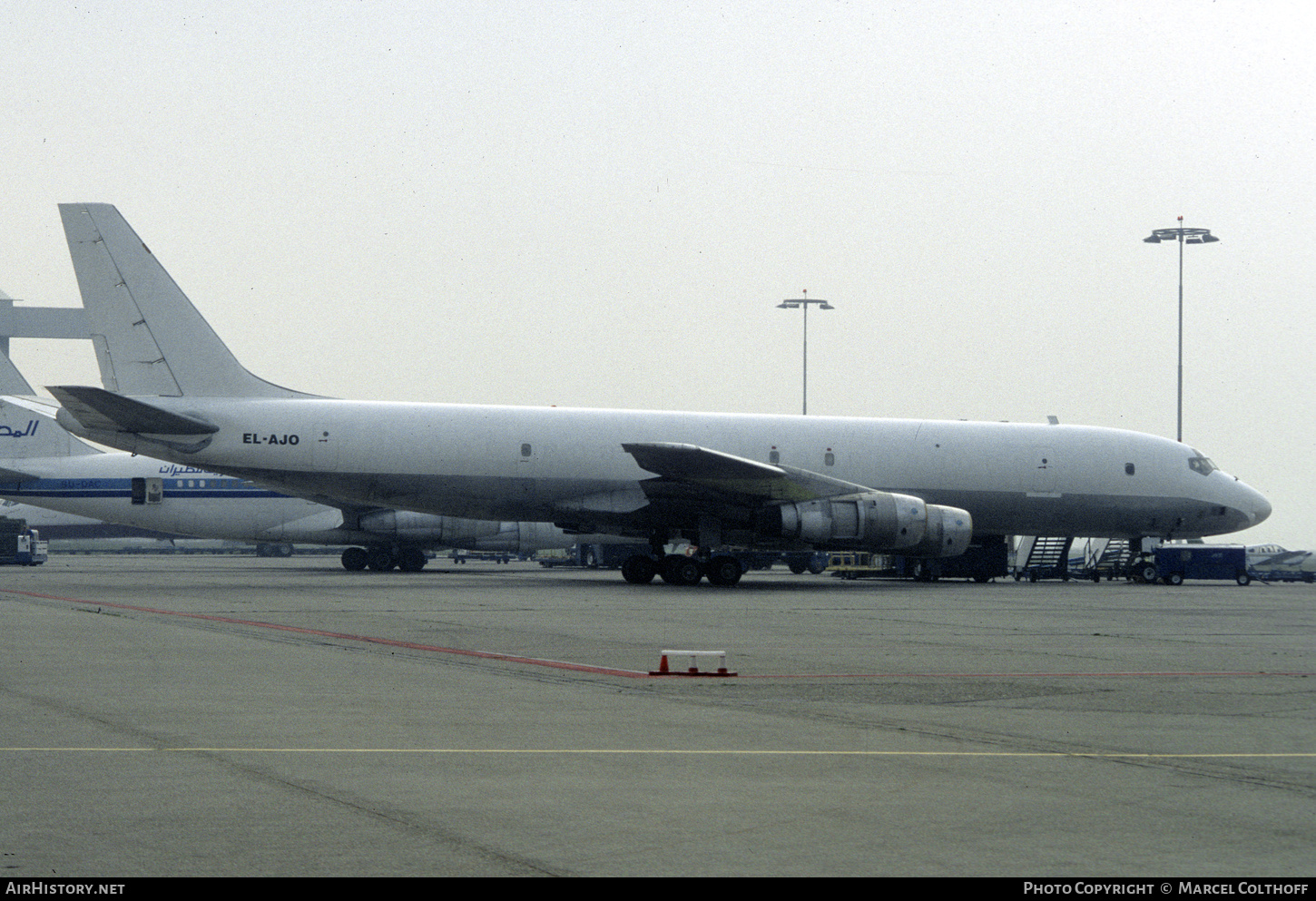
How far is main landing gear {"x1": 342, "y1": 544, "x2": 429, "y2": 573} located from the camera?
47.2 meters

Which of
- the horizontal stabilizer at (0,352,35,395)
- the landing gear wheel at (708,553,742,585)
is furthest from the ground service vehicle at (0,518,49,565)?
the landing gear wheel at (708,553,742,585)

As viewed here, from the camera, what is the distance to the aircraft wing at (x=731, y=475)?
31156mm

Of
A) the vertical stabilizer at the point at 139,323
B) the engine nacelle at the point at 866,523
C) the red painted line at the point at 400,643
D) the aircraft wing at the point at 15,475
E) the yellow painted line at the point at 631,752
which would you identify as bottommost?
the red painted line at the point at 400,643

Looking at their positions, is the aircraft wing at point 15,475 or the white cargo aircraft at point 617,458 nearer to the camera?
the white cargo aircraft at point 617,458

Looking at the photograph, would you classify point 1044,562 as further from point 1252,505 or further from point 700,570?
point 700,570

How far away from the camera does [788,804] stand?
6.78 meters

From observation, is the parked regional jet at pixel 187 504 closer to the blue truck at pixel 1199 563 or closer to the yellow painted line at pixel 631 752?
the blue truck at pixel 1199 563

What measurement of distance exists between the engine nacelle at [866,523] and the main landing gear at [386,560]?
18486 mm

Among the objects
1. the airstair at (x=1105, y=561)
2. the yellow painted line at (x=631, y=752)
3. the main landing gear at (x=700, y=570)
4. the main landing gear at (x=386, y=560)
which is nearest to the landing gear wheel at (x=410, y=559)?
the main landing gear at (x=386, y=560)

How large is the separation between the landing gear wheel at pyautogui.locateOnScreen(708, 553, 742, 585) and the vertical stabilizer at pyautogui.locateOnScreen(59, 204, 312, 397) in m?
11.4

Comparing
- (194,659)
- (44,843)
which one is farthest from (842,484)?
(44,843)

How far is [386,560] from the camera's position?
47.5 metres

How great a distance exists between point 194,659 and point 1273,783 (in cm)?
1005

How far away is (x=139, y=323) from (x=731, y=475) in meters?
14.0
